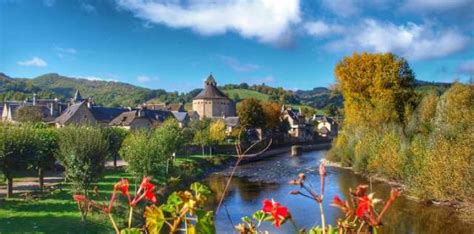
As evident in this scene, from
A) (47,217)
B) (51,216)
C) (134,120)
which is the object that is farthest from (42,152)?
(134,120)

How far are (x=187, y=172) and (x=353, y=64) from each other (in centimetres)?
1900

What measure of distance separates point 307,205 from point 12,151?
56.2 ft

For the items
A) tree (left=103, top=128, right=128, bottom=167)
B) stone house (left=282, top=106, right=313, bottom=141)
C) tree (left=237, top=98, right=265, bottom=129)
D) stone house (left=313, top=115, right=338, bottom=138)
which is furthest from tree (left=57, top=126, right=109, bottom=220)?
stone house (left=313, top=115, right=338, bottom=138)

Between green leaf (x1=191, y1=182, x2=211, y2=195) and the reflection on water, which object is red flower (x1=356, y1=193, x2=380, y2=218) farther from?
the reflection on water

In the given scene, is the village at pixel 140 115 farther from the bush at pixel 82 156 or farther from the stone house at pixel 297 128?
the bush at pixel 82 156

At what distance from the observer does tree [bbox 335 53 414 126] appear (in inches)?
1762

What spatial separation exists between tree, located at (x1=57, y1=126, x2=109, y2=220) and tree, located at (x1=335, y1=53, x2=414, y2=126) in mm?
27448

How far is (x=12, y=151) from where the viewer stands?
25.8 metres

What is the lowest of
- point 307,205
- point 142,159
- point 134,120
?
point 307,205

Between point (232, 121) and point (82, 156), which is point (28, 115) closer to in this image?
point (232, 121)

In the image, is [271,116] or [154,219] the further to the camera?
[271,116]

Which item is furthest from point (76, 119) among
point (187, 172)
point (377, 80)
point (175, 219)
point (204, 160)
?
point (175, 219)

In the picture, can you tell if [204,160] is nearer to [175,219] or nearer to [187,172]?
[187,172]

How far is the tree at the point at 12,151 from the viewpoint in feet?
84.4
